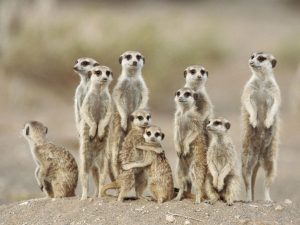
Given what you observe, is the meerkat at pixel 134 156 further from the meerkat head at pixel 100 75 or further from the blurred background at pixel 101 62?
the blurred background at pixel 101 62

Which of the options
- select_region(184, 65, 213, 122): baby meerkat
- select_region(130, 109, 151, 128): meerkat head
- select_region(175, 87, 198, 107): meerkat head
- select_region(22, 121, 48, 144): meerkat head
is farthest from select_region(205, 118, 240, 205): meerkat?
select_region(22, 121, 48, 144): meerkat head

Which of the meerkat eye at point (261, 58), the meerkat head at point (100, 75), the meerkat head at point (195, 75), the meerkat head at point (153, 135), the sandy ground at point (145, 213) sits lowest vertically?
the sandy ground at point (145, 213)

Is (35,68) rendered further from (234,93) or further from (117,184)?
(117,184)

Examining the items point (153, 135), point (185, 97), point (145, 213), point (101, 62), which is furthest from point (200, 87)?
point (101, 62)

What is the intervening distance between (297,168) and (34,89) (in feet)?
21.2

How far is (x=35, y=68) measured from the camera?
16344 millimetres

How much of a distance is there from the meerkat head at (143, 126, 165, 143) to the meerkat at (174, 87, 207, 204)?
0.88 feet

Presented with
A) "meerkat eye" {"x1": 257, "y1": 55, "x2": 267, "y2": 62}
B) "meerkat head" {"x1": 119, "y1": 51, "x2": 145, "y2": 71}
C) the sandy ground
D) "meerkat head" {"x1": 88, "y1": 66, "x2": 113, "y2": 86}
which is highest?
"meerkat eye" {"x1": 257, "y1": 55, "x2": 267, "y2": 62}

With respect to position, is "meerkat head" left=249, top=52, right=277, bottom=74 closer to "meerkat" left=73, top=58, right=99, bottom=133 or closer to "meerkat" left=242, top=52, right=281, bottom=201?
"meerkat" left=242, top=52, right=281, bottom=201

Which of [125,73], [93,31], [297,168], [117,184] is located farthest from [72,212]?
[93,31]

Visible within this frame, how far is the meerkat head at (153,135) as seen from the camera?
6.45m

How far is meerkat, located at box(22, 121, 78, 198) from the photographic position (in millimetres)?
6773

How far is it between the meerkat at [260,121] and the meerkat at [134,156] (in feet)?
3.10

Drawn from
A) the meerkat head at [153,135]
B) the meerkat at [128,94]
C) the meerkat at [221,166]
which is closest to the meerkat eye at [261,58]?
the meerkat at [221,166]
